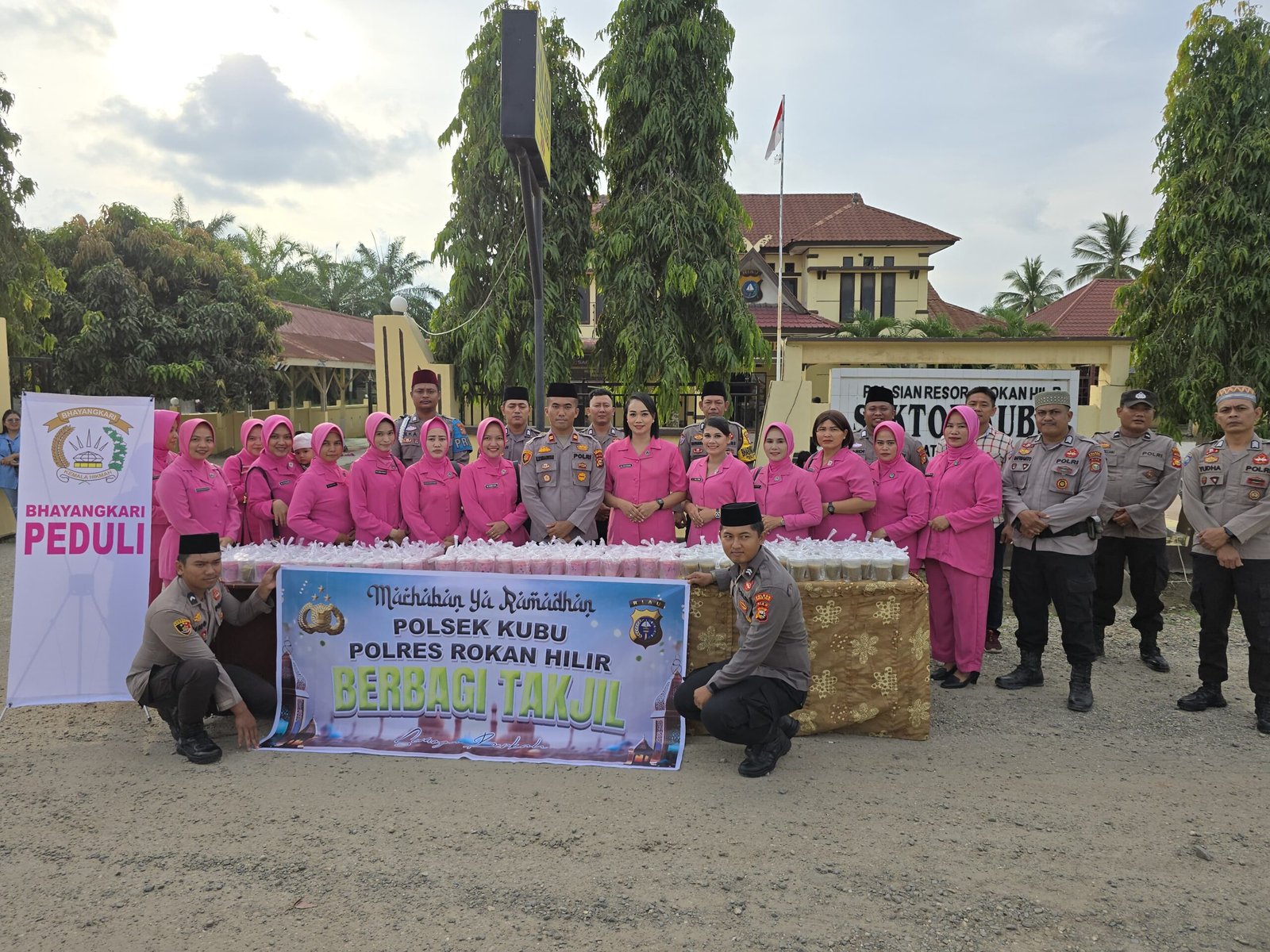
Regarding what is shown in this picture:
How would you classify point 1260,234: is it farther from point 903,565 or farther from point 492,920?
point 492,920

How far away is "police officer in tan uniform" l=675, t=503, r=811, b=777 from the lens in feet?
12.0

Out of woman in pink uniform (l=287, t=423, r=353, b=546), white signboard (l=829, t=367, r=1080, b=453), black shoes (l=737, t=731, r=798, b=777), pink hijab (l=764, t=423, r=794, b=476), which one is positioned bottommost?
black shoes (l=737, t=731, r=798, b=777)

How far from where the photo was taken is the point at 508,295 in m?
12.7

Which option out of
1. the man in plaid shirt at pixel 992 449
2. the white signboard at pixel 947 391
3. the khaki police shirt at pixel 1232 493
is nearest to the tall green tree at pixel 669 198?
the white signboard at pixel 947 391

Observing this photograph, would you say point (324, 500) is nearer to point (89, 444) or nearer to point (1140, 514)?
point (89, 444)

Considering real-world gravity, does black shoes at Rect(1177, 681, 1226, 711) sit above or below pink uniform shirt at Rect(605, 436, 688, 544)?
below

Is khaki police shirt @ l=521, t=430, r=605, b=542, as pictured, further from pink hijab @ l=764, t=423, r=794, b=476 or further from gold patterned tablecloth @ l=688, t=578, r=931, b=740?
gold patterned tablecloth @ l=688, t=578, r=931, b=740

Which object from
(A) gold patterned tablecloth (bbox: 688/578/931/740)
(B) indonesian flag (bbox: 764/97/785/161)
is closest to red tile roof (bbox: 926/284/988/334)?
(B) indonesian flag (bbox: 764/97/785/161)

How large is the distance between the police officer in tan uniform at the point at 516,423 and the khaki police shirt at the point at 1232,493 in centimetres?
415

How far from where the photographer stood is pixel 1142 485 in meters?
5.43

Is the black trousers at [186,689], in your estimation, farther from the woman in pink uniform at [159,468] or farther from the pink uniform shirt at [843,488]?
the pink uniform shirt at [843,488]

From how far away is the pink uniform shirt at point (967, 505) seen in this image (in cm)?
485

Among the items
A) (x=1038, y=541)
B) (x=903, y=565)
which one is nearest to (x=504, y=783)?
(x=903, y=565)

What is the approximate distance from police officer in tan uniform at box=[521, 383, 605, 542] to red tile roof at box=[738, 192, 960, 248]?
22762 millimetres
